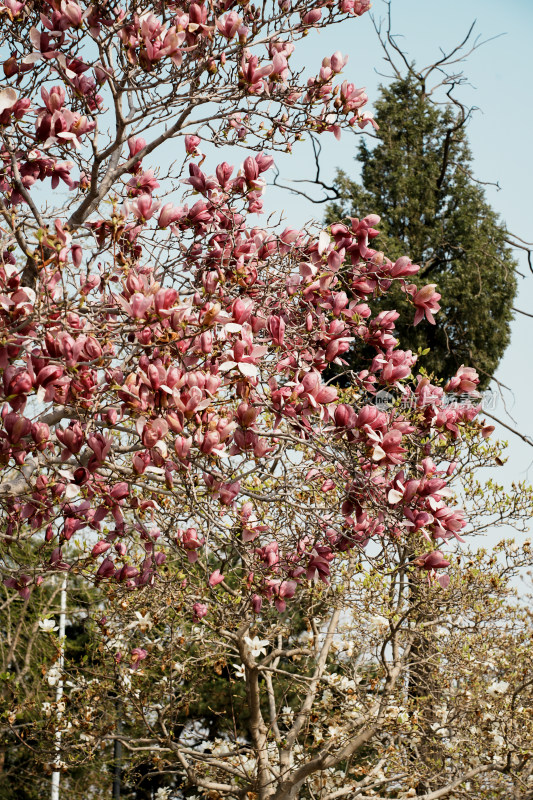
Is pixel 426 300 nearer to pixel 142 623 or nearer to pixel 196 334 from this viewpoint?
pixel 196 334

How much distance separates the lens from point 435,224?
1602cm

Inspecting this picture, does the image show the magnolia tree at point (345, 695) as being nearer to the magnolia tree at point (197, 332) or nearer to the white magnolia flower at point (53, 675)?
the white magnolia flower at point (53, 675)

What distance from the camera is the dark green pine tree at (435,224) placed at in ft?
48.0

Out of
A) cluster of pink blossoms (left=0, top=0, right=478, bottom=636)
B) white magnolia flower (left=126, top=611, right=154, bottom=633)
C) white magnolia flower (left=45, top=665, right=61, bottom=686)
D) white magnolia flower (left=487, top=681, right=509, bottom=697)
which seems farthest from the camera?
white magnolia flower (left=45, top=665, right=61, bottom=686)

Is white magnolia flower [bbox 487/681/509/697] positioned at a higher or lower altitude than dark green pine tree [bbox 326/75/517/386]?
lower

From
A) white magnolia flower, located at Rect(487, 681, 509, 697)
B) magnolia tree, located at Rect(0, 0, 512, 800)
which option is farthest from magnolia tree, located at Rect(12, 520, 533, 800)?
magnolia tree, located at Rect(0, 0, 512, 800)

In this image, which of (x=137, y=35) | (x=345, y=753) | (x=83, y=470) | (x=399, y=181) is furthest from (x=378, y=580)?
(x=399, y=181)

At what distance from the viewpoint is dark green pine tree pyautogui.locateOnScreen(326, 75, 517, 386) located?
14641 millimetres

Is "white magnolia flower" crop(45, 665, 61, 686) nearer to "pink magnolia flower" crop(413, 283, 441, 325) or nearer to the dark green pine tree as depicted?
"pink magnolia flower" crop(413, 283, 441, 325)

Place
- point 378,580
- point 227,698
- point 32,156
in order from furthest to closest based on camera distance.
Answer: point 227,698
point 378,580
point 32,156

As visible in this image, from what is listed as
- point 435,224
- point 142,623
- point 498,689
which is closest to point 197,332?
point 142,623

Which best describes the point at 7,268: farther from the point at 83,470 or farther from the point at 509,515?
the point at 509,515

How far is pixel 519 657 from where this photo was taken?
6.42m

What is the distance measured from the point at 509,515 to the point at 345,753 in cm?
241
